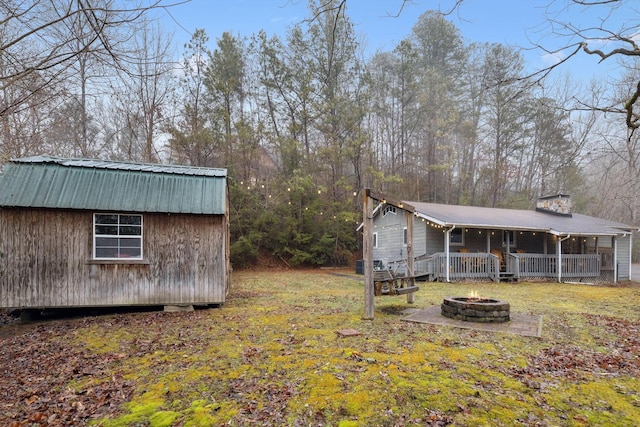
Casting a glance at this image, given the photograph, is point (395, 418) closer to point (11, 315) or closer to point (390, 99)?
point (11, 315)

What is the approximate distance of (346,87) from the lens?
75.7 feet

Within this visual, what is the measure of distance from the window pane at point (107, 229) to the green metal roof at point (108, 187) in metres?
0.53

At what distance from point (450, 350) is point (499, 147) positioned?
25.0 m

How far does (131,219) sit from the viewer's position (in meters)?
8.38

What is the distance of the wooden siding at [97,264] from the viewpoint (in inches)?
303

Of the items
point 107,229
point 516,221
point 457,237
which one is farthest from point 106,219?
point 516,221

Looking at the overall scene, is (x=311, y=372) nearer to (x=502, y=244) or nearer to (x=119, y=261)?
(x=119, y=261)

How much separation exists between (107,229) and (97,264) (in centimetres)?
87

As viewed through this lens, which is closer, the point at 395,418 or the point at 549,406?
the point at 395,418

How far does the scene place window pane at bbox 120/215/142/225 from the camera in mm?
8312

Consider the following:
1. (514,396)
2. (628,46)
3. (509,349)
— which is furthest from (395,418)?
(628,46)

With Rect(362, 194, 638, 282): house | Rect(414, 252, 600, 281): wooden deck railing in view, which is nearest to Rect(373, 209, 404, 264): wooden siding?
Rect(362, 194, 638, 282): house

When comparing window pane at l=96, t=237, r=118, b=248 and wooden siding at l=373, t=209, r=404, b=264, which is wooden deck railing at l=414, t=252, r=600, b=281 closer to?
wooden siding at l=373, t=209, r=404, b=264

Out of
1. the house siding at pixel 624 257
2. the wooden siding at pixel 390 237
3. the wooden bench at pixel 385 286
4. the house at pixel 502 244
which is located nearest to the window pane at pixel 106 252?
the wooden bench at pixel 385 286
